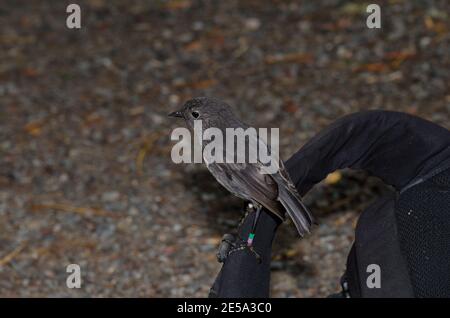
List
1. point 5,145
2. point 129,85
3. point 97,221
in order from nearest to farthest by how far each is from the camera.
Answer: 1. point 97,221
2. point 5,145
3. point 129,85

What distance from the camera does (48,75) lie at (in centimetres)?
744

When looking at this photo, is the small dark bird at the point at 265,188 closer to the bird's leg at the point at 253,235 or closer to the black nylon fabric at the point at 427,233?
the bird's leg at the point at 253,235

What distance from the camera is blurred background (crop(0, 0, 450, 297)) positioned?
523 centimetres

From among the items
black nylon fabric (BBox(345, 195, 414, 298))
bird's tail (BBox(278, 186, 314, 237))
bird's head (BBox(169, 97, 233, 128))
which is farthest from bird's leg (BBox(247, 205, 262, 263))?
bird's head (BBox(169, 97, 233, 128))

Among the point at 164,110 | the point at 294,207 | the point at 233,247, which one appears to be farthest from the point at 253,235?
the point at 164,110

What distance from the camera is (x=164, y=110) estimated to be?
682 cm

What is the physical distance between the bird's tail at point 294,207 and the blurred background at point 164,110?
1358 millimetres

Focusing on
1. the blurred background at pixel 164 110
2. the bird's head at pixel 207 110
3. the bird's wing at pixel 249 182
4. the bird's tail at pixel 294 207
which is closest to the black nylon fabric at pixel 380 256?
the bird's tail at pixel 294 207

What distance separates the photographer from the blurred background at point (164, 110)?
17.1 feet

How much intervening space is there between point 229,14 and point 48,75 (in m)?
2.09

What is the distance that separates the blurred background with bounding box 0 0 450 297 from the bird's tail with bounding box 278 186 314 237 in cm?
136

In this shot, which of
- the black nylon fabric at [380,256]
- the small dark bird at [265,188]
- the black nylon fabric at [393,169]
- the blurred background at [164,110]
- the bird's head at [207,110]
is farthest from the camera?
the blurred background at [164,110]
